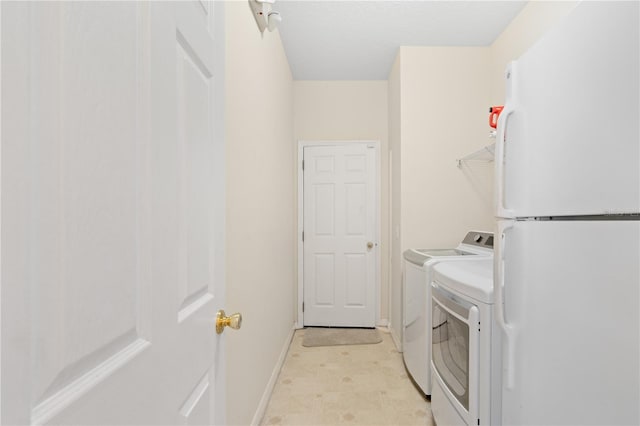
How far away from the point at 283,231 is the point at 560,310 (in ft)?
7.41

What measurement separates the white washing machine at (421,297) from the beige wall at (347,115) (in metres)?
1.03

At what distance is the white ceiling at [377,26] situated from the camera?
2.32m

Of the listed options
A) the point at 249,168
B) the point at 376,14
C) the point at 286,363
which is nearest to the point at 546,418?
the point at 249,168

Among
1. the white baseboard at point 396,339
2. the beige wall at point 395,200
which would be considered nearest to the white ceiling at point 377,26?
the beige wall at point 395,200

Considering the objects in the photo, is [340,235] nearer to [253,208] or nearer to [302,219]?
[302,219]

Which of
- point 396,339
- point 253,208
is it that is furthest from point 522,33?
point 396,339

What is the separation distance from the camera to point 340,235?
3.63 m

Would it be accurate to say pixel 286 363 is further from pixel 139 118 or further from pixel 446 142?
pixel 139 118

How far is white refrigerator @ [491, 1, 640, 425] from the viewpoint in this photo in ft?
2.30

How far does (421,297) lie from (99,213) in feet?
6.89

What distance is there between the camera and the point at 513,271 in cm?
105

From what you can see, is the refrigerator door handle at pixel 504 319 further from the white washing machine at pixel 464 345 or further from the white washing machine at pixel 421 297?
the white washing machine at pixel 421 297

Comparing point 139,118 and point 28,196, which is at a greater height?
point 139,118

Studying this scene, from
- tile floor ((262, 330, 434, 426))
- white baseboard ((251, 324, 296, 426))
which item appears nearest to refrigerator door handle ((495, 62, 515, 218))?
tile floor ((262, 330, 434, 426))
